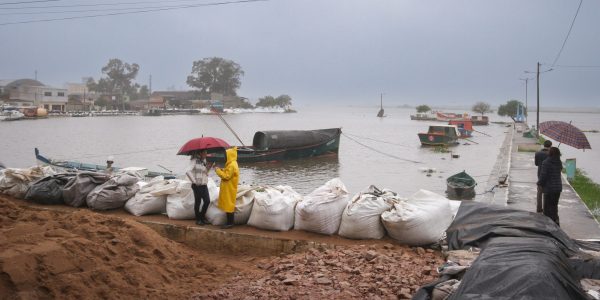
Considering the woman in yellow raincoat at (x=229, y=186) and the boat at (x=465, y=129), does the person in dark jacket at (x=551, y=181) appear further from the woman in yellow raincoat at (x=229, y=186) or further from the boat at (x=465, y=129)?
the boat at (x=465, y=129)

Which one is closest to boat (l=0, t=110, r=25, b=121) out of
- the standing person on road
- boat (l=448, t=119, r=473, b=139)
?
boat (l=448, t=119, r=473, b=139)

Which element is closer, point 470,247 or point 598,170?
point 470,247

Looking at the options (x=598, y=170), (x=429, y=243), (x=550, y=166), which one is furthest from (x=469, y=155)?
(x=429, y=243)

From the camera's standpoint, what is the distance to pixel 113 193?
23.7 ft

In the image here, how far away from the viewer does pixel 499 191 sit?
11.8 metres

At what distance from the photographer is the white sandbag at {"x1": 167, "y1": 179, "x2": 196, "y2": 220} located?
268 inches

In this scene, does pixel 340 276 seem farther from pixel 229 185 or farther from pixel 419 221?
pixel 229 185

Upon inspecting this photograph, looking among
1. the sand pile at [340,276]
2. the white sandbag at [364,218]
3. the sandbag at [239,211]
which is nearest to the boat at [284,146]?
the sandbag at [239,211]

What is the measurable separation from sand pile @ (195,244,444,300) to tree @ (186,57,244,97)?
121659mm

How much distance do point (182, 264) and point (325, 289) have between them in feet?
5.66

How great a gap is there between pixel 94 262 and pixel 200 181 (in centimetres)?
208

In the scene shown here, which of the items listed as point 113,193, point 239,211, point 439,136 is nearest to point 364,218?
point 239,211

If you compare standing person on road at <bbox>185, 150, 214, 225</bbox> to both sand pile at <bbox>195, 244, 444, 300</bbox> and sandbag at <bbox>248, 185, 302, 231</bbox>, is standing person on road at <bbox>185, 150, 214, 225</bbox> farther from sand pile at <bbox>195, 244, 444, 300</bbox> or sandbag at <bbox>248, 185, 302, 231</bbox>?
sand pile at <bbox>195, 244, 444, 300</bbox>

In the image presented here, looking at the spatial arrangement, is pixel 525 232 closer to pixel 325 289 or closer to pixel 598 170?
pixel 325 289
